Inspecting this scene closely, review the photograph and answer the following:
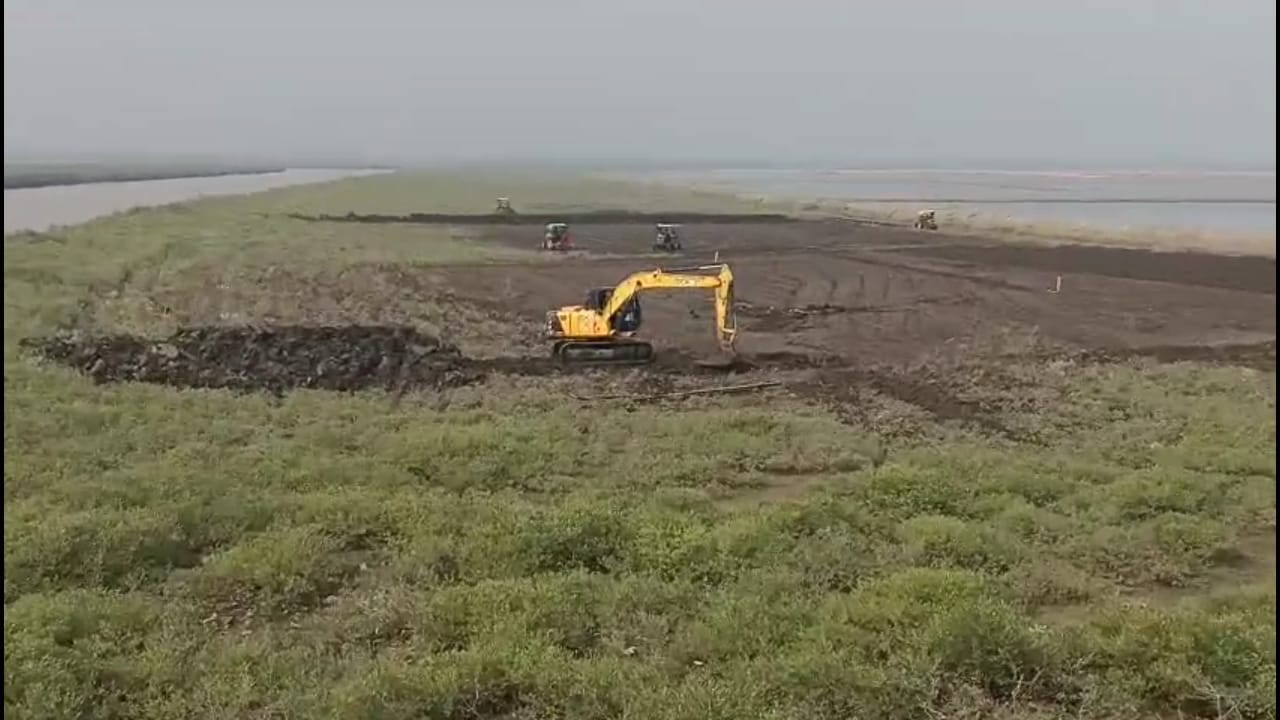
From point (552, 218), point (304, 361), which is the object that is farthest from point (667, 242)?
point (304, 361)

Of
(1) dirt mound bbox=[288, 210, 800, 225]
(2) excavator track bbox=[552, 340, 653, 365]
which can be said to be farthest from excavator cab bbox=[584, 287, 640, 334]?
(1) dirt mound bbox=[288, 210, 800, 225]

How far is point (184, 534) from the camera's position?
10.2 meters

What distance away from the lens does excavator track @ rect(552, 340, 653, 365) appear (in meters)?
20.1

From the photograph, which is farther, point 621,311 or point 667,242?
point 667,242

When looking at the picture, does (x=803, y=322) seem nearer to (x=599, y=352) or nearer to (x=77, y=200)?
(x=599, y=352)

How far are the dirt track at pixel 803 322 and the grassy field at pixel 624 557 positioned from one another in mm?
1779

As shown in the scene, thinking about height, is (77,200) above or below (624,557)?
above

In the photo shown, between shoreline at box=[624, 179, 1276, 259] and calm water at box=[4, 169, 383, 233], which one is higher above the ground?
calm water at box=[4, 169, 383, 233]

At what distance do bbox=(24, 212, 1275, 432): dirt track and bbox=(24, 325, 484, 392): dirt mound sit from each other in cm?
5

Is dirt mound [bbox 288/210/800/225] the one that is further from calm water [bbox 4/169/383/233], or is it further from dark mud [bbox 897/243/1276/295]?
dark mud [bbox 897/243/1276/295]

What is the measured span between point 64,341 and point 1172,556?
18.8 metres

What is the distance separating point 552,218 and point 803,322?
133 ft

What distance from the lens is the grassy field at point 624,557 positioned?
720cm

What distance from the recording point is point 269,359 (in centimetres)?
1872
